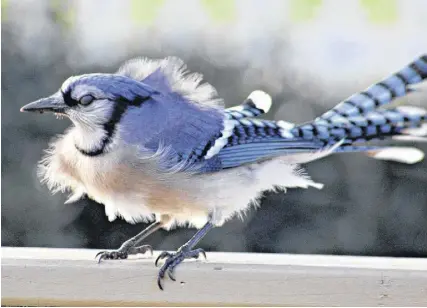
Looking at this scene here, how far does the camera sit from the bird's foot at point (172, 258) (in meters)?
1.76

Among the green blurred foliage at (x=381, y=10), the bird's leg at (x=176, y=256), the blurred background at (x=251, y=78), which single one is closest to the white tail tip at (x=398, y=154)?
the bird's leg at (x=176, y=256)

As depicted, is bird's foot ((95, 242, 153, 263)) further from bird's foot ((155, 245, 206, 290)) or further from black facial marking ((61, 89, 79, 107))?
black facial marking ((61, 89, 79, 107))

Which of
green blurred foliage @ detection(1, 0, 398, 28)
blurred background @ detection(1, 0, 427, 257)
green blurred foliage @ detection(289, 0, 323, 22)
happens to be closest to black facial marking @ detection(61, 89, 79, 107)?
blurred background @ detection(1, 0, 427, 257)

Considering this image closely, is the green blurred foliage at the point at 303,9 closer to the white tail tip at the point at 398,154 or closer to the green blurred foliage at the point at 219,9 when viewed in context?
the green blurred foliage at the point at 219,9

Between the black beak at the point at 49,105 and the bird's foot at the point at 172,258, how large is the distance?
1.06 ft

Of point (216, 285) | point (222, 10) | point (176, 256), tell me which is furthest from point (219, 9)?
point (216, 285)

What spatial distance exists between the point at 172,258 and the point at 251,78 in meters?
1.09

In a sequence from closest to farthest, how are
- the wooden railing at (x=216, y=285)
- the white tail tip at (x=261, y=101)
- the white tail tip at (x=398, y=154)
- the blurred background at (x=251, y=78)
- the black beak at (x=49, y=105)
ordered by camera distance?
1. the wooden railing at (x=216, y=285)
2. the black beak at (x=49, y=105)
3. the white tail tip at (x=398, y=154)
4. the white tail tip at (x=261, y=101)
5. the blurred background at (x=251, y=78)

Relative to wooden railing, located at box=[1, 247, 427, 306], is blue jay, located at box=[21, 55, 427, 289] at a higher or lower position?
higher

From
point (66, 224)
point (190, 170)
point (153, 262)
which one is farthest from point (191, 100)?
point (66, 224)

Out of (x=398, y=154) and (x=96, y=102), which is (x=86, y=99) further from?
(x=398, y=154)

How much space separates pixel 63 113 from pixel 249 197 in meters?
0.39

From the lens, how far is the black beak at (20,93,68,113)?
6.20 ft

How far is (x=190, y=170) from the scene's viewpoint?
6.60 ft
